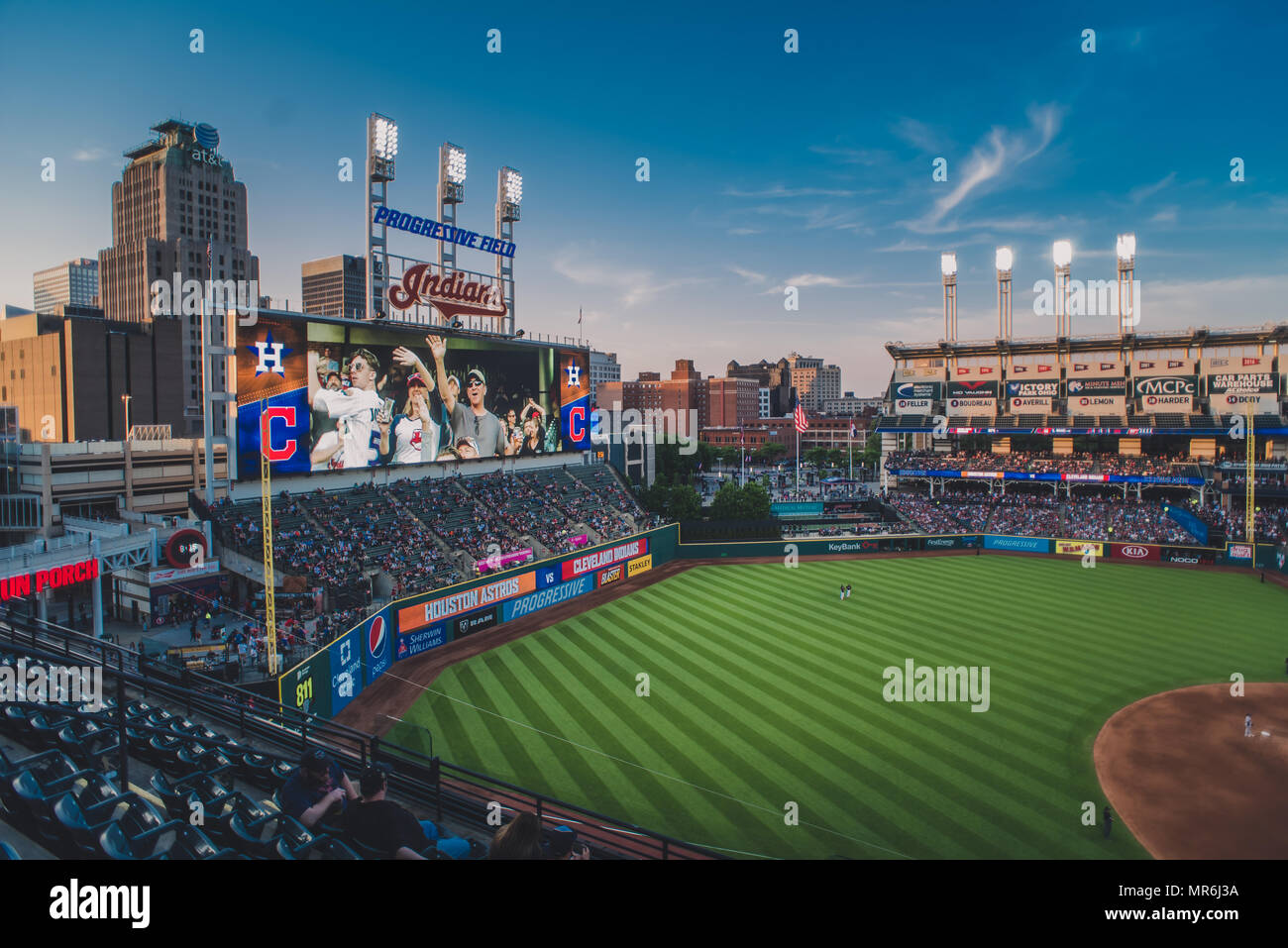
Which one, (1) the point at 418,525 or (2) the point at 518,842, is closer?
(2) the point at 518,842

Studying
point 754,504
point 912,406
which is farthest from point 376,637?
point 912,406

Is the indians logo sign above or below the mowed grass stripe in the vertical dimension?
above

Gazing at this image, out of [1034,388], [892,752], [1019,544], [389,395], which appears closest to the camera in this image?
[892,752]

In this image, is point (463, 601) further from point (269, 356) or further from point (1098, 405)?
point (1098, 405)

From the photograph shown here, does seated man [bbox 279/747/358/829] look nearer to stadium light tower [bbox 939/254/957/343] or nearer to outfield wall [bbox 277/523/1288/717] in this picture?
outfield wall [bbox 277/523/1288/717]

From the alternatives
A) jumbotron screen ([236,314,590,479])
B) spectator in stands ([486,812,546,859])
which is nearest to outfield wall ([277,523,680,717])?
jumbotron screen ([236,314,590,479])

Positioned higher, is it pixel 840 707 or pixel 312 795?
pixel 312 795

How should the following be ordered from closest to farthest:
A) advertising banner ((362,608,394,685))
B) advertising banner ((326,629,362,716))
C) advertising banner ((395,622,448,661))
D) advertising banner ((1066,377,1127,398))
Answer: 1. advertising banner ((326,629,362,716))
2. advertising banner ((362,608,394,685))
3. advertising banner ((395,622,448,661))
4. advertising banner ((1066,377,1127,398))
